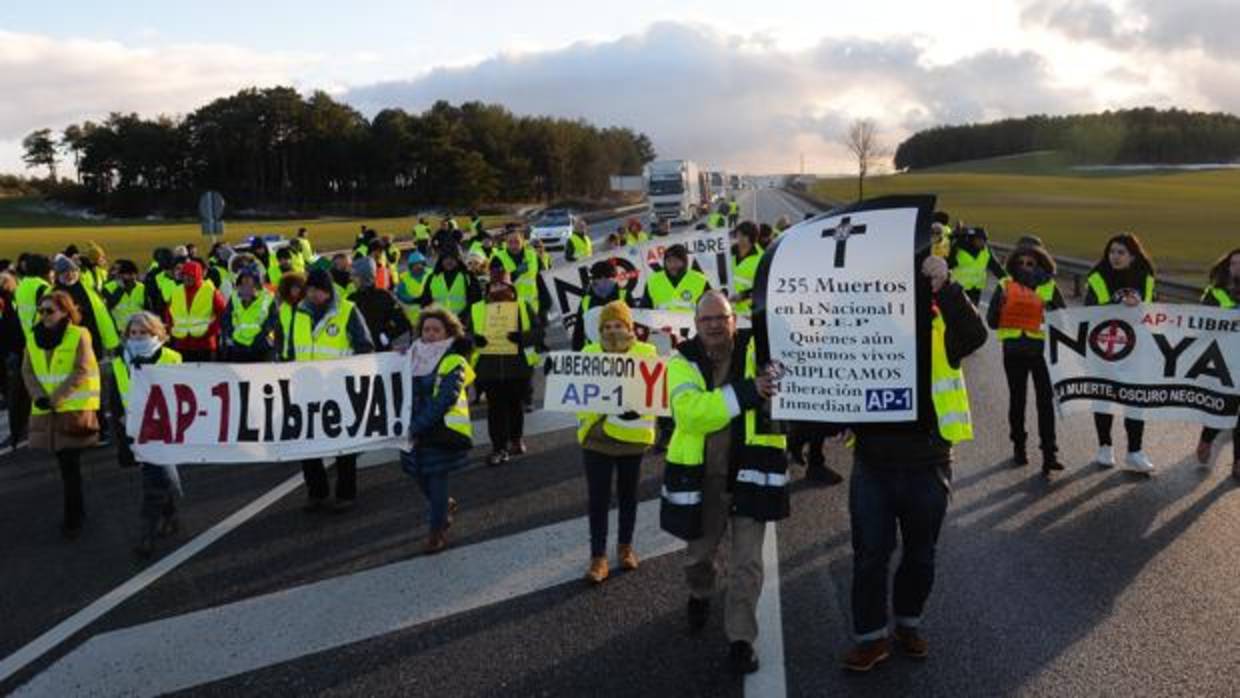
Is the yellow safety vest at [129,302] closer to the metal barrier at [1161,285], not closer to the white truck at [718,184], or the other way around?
the metal barrier at [1161,285]

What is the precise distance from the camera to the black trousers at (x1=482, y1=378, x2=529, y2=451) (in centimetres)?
875

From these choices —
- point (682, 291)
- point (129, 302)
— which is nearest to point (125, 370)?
point (682, 291)

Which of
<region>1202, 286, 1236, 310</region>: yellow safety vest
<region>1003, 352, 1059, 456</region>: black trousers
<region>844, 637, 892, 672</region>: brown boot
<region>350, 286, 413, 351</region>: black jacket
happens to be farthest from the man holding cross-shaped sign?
<region>350, 286, 413, 351</region>: black jacket

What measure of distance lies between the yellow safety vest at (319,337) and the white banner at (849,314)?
13.7 ft

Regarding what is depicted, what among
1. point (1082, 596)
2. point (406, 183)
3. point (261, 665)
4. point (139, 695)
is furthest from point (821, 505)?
point (406, 183)

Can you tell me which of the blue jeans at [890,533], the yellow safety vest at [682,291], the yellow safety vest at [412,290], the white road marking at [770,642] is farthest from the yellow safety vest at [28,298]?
the blue jeans at [890,533]

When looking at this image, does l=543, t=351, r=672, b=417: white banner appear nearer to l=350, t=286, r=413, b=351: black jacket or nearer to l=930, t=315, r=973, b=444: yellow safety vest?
l=930, t=315, r=973, b=444: yellow safety vest

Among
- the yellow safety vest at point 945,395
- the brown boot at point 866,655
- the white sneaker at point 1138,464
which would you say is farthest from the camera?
the white sneaker at point 1138,464

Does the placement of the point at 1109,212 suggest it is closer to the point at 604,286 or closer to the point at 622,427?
the point at 604,286

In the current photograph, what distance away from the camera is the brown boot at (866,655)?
462 centimetres

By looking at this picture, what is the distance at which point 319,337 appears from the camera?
7488 millimetres

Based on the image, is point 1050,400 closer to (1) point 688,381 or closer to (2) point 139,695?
(1) point 688,381

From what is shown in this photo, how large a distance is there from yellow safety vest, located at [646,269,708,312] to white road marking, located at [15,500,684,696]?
3.12 m

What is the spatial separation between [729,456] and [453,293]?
6626mm
